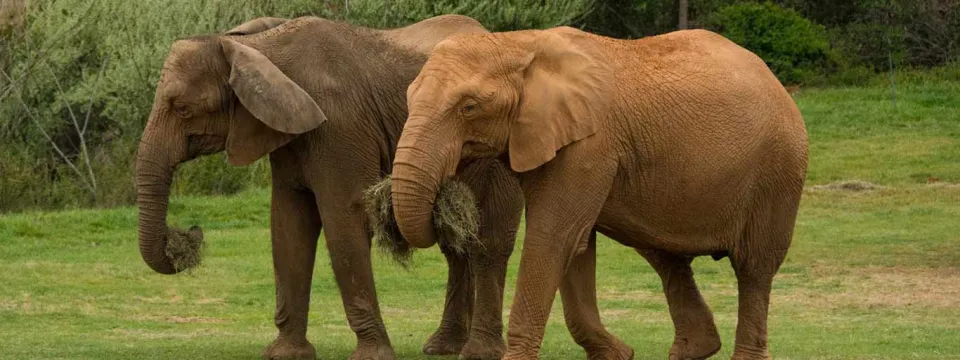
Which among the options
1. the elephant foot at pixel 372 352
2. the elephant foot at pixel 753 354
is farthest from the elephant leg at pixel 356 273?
the elephant foot at pixel 753 354

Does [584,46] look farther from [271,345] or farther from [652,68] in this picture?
[271,345]

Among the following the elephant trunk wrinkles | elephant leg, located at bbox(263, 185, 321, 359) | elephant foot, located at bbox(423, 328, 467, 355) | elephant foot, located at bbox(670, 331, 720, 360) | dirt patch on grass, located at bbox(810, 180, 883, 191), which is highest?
the elephant trunk wrinkles

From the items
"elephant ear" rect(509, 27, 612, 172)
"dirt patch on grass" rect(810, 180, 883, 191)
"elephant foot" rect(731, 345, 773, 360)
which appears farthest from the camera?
"dirt patch on grass" rect(810, 180, 883, 191)

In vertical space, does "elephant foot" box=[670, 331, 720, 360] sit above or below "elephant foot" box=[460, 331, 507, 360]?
above

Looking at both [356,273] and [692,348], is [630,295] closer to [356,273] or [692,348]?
[692,348]

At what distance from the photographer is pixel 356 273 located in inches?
456

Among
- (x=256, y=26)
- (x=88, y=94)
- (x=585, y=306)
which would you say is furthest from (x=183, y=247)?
(x=88, y=94)

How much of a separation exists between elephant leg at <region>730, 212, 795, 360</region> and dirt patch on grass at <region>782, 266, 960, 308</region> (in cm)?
607

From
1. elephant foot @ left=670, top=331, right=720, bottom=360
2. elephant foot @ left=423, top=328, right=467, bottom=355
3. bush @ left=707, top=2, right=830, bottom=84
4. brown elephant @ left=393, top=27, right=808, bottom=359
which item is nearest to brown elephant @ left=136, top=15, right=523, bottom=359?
elephant foot @ left=423, top=328, right=467, bottom=355

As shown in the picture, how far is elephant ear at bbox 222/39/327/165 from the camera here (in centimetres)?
1117

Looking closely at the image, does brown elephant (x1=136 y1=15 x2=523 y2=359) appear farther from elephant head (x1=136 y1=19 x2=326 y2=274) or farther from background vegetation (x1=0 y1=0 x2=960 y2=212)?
background vegetation (x1=0 y1=0 x2=960 y2=212)

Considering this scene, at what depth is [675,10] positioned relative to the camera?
38000 mm

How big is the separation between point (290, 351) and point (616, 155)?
3.16 meters

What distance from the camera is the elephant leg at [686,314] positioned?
37.5 feet
